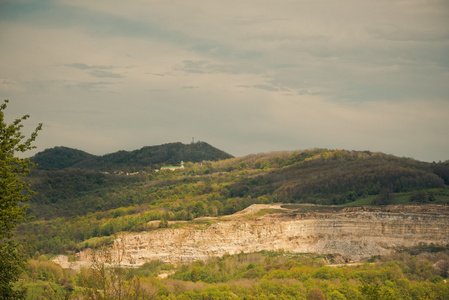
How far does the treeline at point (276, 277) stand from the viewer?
2403 inches

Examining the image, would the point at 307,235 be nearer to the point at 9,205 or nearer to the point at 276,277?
the point at 276,277

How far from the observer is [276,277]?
69.4 meters

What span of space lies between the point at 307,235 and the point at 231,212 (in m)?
19.1

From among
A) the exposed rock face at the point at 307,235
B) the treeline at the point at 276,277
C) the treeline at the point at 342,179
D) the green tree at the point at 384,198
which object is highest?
the treeline at the point at 342,179

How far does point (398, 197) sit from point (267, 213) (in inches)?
751

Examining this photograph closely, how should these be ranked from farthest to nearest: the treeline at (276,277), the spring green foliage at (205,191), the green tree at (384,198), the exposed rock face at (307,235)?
the spring green foliage at (205,191) → the green tree at (384,198) → the exposed rock face at (307,235) → the treeline at (276,277)

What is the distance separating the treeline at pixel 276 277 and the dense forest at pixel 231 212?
16 cm

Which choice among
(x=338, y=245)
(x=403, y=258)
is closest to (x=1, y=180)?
(x=403, y=258)

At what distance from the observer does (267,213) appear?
99562 mm

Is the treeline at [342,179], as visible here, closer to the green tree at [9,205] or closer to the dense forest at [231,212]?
the dense forest at [231,212]

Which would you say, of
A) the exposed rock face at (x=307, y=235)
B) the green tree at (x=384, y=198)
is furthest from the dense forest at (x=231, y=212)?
the exposed rock face at (x=307, y=235)

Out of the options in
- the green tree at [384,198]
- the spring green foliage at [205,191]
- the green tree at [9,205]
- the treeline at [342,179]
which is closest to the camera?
the green tree at [9,205]

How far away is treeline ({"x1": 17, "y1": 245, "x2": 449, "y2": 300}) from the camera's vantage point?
6103 cm

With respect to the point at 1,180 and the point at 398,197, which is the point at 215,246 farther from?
the point at 1,180
